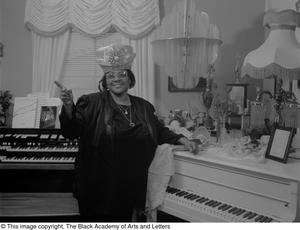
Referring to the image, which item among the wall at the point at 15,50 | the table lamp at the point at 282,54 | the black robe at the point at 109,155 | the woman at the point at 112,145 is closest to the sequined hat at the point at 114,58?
the woman at the point at 112,145

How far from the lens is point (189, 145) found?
1.42m

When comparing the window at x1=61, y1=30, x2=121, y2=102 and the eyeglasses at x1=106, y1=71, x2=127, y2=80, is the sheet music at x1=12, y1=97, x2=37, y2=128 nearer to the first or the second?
the window at x1=61, y1=30, x2=121, y2=102

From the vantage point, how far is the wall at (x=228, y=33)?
2203mm

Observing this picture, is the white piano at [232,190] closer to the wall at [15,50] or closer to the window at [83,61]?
the window at [83,61]

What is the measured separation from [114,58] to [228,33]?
113cm

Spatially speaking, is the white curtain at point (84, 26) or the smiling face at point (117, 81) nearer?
the smiling face at point (117, 81)

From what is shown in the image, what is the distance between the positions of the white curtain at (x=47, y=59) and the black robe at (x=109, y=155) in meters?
0.93

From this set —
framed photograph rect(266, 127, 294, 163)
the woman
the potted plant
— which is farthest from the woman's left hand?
the potted plant

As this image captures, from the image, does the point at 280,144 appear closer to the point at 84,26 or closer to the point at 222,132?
the point at 222,132

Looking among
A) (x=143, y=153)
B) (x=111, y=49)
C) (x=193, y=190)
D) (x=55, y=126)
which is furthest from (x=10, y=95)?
(x=193, y=190)

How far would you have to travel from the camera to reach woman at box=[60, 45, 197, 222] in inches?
52.7

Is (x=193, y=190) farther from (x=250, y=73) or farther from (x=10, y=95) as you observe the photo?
(x=10, y=95)

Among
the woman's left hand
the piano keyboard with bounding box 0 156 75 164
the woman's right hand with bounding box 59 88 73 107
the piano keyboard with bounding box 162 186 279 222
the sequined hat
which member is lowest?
the piano keyboard with bounding box 162 186 279 222

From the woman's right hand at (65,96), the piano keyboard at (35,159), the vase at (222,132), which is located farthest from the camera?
the piano keyboard at (35,159)
